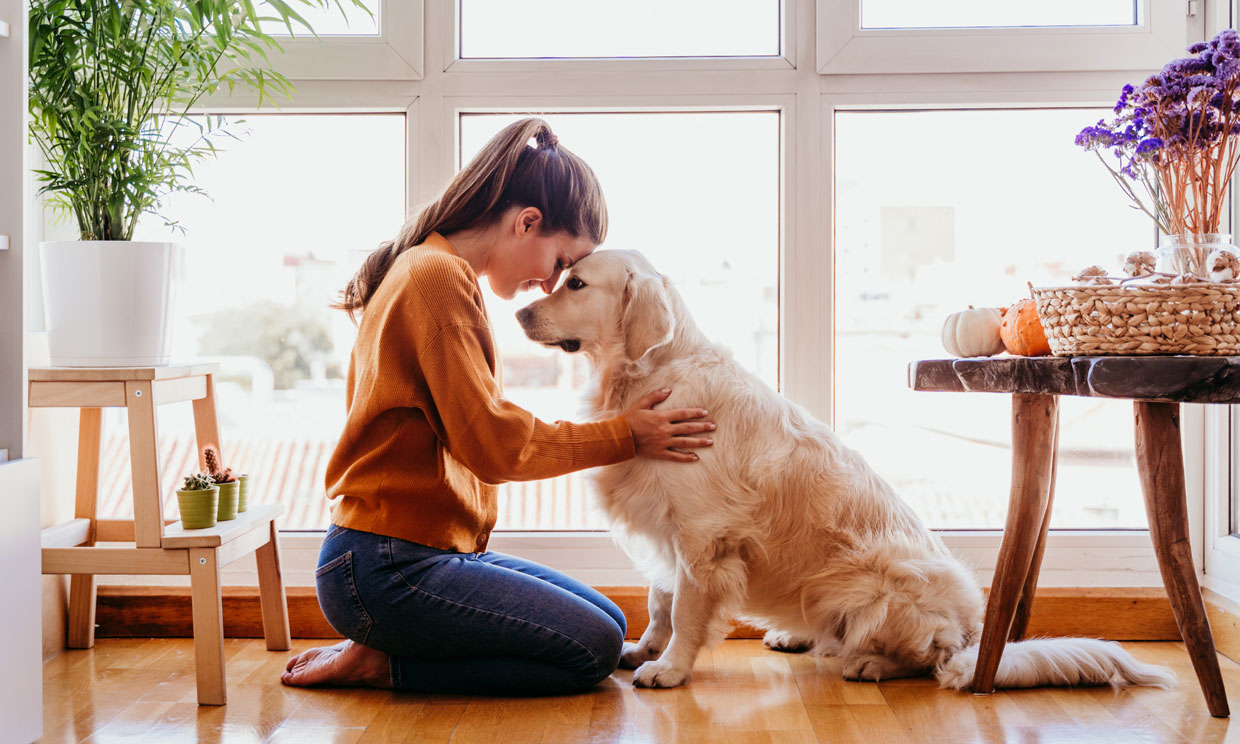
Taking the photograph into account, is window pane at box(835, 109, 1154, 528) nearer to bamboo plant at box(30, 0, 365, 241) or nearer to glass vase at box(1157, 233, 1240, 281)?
glass vase at box(1157, 233, 1240, 281)

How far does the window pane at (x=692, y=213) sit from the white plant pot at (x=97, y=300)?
0.96 metres

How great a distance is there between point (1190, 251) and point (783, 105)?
44.4 inches

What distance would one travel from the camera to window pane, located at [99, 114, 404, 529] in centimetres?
271

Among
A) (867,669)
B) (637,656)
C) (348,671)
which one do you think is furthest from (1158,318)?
(348,671)

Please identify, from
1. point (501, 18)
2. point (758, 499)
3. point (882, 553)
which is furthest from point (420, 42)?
point (882, 553)

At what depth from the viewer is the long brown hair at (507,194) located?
2.06 m

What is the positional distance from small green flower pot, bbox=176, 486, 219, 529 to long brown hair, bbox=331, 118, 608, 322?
0.51 m

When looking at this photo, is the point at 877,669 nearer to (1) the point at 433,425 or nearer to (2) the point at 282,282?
(1) the point at 433,425

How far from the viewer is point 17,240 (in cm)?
175

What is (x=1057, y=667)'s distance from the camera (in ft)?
6.71

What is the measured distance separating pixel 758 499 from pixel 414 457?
2.45ft

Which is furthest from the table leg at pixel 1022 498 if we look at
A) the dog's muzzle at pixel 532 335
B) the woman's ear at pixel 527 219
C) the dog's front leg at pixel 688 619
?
the woman's ear at pixel 527 219

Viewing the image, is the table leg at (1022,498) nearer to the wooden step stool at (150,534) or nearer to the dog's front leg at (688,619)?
the dog's front leg at (688,619)

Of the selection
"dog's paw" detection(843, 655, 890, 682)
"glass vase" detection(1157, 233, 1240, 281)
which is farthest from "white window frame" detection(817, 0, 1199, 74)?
"dog's paw" detection(843, 655, 890, 682)
